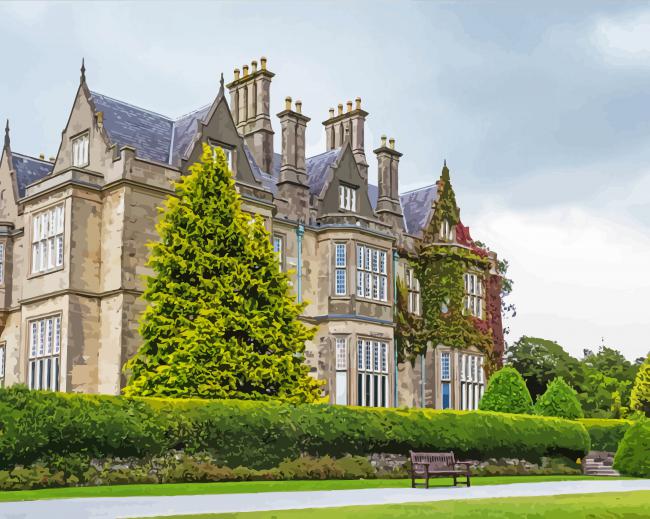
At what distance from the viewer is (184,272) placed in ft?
90.7

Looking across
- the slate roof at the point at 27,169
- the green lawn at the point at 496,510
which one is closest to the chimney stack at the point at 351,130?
the slate roof at the point at 27,169

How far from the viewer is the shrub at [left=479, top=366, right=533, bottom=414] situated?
38.2 meters

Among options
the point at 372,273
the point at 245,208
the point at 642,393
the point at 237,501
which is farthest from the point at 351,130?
the point at 642,393

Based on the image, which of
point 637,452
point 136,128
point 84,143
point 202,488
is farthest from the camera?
point 136,128

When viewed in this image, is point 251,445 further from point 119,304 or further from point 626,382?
point 626,382

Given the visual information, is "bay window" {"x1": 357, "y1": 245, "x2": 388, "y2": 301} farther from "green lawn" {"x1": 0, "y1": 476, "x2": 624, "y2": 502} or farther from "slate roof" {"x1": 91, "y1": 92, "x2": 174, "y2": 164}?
"green lawn" {"x1": 0, "y1": 476, "x2": 624, "y2": 502}

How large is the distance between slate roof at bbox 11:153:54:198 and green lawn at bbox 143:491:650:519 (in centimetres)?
2350

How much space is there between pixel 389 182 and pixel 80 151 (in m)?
15.1

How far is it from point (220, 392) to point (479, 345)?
2100cm

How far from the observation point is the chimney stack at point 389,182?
42781 mm

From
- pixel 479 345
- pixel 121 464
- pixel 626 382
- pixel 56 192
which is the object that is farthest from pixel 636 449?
pixel 626 382

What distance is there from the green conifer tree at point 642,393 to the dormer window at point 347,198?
32944mm

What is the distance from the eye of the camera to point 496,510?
16.8 metres

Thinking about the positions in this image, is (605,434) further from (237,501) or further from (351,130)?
(237,501)
